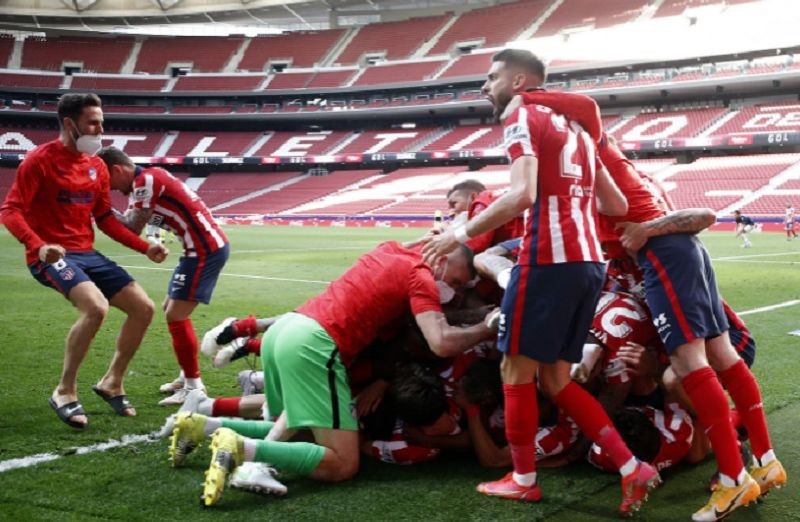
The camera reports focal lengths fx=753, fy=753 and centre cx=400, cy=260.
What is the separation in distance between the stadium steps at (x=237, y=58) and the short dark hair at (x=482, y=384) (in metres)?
64.8

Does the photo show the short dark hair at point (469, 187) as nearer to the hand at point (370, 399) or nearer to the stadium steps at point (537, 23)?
the hand at point (370, 399)

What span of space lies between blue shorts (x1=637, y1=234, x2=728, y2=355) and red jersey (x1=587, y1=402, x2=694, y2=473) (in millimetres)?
594

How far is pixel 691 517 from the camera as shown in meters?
3.36

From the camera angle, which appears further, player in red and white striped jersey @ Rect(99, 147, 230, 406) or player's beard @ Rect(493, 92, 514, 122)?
player in red and white striped jersey @ Rect(99, 147, 230, 406)

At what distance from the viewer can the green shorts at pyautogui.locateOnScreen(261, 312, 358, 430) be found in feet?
12.4

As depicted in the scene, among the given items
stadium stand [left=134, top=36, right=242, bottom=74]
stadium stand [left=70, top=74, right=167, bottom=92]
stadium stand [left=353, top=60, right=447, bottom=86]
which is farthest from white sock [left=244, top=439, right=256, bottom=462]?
stadium stand [left=134, top=36, right=242, bottom=74]

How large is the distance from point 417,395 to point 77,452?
2.00 meters

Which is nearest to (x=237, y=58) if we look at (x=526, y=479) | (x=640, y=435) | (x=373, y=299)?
(x=373, y=299)

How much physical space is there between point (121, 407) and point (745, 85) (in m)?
45.6

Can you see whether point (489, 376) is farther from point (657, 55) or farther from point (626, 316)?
point (657, 55)

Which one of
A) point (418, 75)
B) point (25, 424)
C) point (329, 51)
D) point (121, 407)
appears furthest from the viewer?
point (329, 51)

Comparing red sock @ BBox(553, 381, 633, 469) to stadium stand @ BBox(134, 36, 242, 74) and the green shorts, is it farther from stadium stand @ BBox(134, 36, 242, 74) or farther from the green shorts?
stadium stand @ BBox(134, 36, 242, 74)

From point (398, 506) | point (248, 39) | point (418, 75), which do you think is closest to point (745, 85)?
point (418, 75)

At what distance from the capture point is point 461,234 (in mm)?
3377
